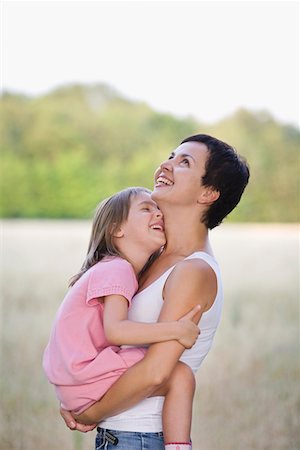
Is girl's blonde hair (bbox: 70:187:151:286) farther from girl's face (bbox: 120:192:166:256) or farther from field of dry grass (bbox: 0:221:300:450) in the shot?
field of dry grass (bbox: 0:221:300:450)

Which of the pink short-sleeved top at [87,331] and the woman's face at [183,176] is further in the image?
the woman's face at [183,176]

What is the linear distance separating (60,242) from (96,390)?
781 centimetres

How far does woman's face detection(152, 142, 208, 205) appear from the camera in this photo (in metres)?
2.42

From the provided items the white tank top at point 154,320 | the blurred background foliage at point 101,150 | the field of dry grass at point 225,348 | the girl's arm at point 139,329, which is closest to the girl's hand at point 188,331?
the girl's arm at point 139,329

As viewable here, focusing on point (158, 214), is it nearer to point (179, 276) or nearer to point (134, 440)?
point (179, 276)

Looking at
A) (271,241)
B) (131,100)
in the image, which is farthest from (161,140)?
(271,241)

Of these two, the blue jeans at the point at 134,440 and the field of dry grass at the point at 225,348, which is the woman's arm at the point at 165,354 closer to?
the blue jeans at the point at 134,440

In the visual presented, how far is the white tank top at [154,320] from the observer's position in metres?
2.23

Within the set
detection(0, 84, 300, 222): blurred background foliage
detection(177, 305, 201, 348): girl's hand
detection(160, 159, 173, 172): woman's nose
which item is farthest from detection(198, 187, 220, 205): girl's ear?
detection(0, 84, 300, 222): blurred background foliage

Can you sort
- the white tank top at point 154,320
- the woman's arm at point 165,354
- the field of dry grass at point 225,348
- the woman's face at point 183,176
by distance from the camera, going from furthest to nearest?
the field of dry grass at point 225,348 < the woman's face at point 183,176 < the white tank top at point 154,320 < the woman's arm at point 165,354

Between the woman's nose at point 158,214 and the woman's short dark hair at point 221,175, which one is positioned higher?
the woman's short dark hair at point 221,175

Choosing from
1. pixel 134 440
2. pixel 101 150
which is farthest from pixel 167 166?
pixel 101 150

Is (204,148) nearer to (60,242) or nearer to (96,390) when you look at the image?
(96,390)

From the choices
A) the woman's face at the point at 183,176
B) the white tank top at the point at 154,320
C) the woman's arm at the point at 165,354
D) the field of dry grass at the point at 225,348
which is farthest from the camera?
the field of dry grass at the point at 225,348
